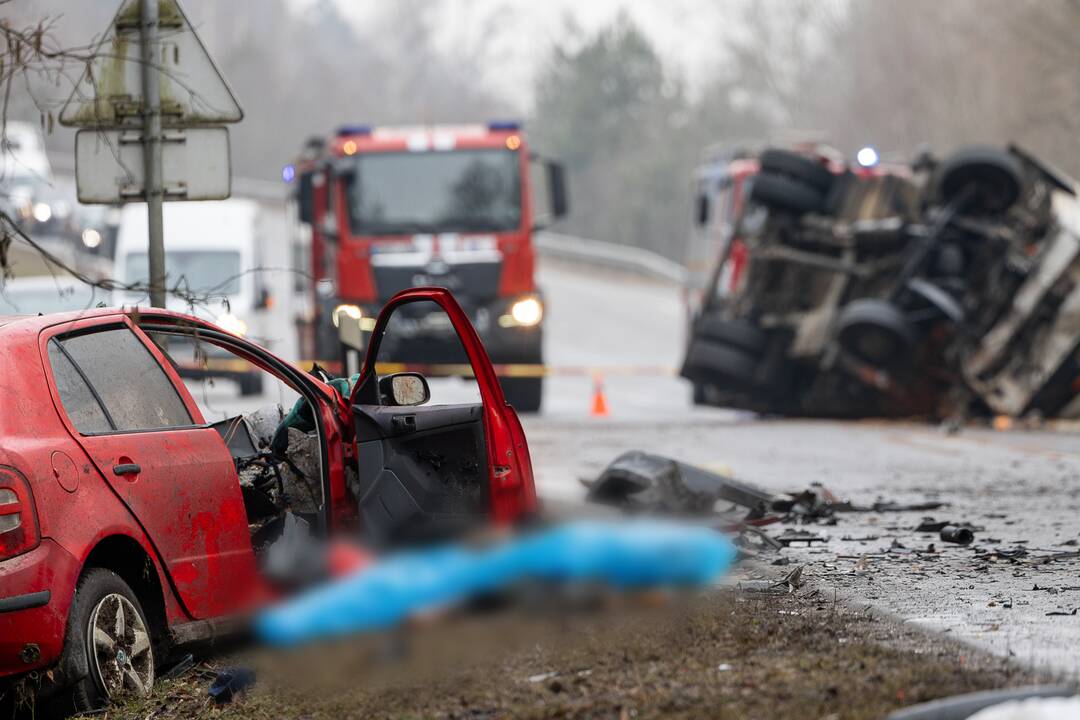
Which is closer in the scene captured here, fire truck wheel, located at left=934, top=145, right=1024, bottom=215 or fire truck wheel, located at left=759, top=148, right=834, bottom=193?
fire truck wheel, located at left=934, top=145, right=1024, bottom=215

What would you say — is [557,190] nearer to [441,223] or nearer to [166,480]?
[441,223]

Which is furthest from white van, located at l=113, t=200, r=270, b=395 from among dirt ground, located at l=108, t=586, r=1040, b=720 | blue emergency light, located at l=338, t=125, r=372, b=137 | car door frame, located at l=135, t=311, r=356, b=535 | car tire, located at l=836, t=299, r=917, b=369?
dirt ground, located at l=108, t=586, r=1040, b=720

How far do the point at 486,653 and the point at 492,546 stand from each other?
0.30 metres

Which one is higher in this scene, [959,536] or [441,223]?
[441,223]

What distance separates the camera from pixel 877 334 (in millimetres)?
17469

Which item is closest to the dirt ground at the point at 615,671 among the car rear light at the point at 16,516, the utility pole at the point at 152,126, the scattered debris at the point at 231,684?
the scattered debris at the point at 231,684

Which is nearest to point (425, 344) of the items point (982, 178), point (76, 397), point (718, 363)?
point (718, 363)

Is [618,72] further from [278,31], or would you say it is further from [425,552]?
[425,552]

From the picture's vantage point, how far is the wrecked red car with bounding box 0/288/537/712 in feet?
17.8

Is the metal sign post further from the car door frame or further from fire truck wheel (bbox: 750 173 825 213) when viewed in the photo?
fire truck wheel (bbox: 750 173 825 213)

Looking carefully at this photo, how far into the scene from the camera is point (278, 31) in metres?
94.8

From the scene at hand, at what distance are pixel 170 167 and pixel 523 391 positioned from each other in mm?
11935

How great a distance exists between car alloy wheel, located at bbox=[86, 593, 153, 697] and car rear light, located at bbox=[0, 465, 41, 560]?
1.15 ft

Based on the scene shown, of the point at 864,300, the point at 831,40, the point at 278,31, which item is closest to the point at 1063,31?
the point at 864,300
